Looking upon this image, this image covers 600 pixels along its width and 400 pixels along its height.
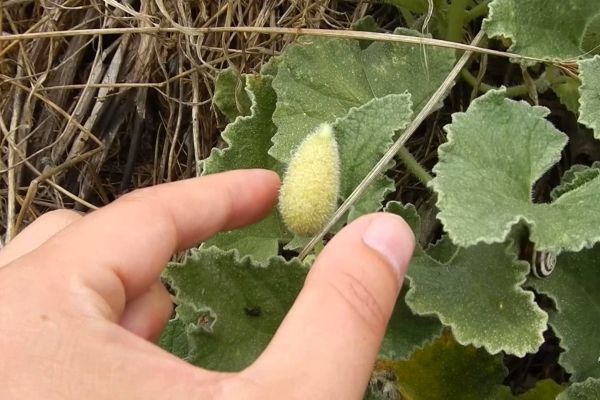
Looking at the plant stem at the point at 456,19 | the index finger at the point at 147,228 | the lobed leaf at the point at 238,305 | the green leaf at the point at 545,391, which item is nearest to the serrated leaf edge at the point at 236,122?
the index finger at the point at 147,228

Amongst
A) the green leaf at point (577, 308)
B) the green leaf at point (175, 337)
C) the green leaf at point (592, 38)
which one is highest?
the green leaf at point (592, 38)

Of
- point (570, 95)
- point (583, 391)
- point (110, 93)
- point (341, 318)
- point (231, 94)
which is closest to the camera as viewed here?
point (341, 318)

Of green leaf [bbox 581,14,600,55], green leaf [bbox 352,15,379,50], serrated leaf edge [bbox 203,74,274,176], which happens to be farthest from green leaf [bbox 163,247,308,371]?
green leaf [bbox 581,14,600,55]

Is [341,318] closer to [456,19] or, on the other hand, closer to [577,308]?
[577,308]

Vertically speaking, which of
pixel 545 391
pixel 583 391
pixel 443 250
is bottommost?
pixel 545 391

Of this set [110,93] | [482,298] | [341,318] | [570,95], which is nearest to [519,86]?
[570,95]

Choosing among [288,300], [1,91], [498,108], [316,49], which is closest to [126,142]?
[1,91]

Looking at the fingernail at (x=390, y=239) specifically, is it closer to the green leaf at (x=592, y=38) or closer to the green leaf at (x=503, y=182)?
the green leaf at (x=503, y=182)

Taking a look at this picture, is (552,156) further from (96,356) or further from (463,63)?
(96,356)
